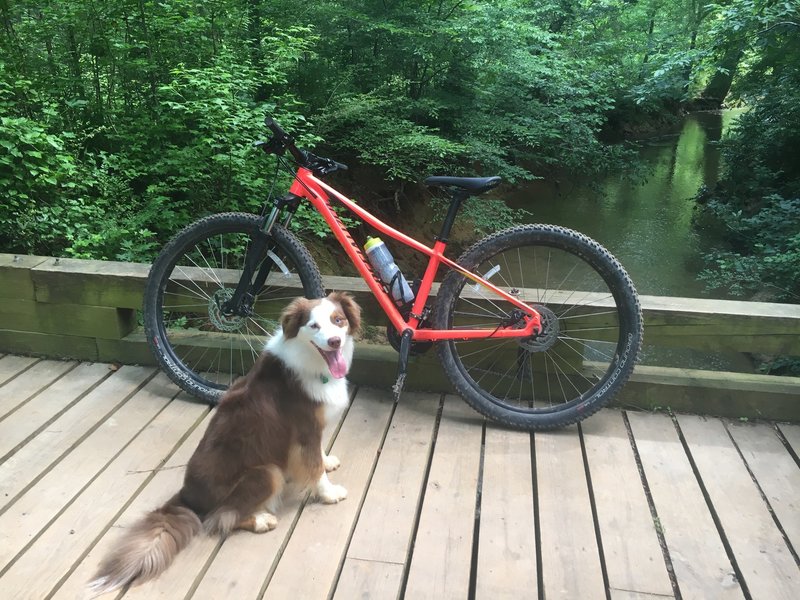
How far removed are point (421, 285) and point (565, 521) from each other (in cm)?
114

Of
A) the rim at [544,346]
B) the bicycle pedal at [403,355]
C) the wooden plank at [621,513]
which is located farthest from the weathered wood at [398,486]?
the wooden plank at [621,513]

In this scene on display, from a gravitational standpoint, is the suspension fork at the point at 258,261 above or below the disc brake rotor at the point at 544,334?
above

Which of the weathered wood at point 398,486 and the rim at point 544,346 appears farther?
the rim at point 544,346

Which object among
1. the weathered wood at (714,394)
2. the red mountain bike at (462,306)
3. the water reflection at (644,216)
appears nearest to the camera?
the red mountain bike at (462,306)

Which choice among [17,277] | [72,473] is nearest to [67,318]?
[17,277]

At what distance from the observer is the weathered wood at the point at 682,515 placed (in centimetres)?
180

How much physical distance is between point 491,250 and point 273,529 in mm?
1450

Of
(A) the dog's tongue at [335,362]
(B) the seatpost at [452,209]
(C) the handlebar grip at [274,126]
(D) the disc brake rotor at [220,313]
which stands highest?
(C) the handlebar grip at [274,126]

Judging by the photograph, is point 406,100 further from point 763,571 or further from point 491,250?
point 763,571

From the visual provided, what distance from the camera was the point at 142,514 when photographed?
79.5 inches

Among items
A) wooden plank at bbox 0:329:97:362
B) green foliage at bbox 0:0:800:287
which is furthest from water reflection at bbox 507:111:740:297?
wooden plank at bbox 0:329:97:362

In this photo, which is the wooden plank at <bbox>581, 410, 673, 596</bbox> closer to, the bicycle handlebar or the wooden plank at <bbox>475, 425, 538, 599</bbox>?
the wooden plank at <bbox>475, 425, 538, 599</bbox>

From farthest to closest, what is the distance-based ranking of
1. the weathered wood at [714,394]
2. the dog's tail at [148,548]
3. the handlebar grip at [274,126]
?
the weathered wood at [714,394]
the handlebar grip at [274,126]
the dog's tail at [148,548]

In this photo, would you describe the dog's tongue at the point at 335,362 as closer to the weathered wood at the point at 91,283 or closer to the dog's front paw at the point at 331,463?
the dog's front paw at the point at 331,463
